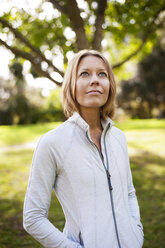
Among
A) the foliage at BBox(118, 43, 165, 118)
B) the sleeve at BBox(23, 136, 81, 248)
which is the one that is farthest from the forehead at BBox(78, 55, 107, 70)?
the foliage at BBox(118, 43, 165, 118)

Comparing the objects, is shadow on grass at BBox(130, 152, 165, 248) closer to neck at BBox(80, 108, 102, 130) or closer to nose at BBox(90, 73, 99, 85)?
neck at BBox(80, 108, 102, 130)

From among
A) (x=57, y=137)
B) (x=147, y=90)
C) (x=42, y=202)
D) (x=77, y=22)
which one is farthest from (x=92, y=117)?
(x=147, y=90)

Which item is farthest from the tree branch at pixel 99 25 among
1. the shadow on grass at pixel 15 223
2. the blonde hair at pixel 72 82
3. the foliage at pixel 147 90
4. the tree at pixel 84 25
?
the foliage at pixel 147 90

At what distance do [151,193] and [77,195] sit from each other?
4541 mm

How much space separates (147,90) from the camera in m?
28.5

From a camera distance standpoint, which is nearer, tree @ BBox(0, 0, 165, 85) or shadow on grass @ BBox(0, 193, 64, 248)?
shadow on grass @ BBox(0, 193, 64, 248)

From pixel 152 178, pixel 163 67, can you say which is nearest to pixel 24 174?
pixel 152 178

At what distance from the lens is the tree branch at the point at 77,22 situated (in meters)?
4.19

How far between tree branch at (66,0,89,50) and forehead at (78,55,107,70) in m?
2.81

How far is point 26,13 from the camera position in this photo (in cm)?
629

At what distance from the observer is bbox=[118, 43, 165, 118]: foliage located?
2714 cm

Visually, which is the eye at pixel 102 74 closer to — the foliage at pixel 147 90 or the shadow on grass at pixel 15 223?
the shadow on grass at pixel 15 223

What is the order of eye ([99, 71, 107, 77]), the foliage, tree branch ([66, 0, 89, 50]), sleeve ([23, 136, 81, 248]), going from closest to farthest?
sleeve ([23, 136, 81, 248]) → eye ([99, 71, 107, 77]) → tree branch ([66, 0, 89, 50]) → the foliage

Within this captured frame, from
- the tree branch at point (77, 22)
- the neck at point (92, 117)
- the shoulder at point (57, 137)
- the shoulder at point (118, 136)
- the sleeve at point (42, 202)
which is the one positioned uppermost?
the tree branch at point (77, 22)
